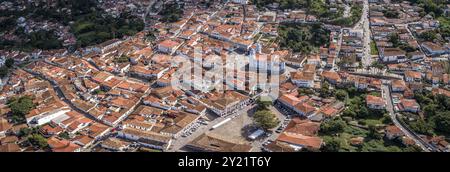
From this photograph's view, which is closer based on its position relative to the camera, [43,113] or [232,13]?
[43,113]

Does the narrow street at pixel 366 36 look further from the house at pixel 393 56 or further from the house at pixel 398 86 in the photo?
the house at pixel 398 86

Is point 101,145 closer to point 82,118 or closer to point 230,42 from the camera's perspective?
point 82,118

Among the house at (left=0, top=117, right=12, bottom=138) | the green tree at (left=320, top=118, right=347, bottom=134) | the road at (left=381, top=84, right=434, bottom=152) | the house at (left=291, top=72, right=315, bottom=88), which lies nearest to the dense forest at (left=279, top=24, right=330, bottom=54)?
the house at (left=291, top=72, right=315, bottom=88)

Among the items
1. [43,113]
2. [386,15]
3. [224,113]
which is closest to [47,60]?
[43,113]

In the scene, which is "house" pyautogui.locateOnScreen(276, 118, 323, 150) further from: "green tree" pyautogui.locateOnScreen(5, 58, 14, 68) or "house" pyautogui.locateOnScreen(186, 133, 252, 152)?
"green tree" pyautogui.locateOnScreen(5, 58, 14, 68)

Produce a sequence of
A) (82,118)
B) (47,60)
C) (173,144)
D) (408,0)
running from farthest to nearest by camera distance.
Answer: (408,0), (47,60), (82,118), (173,144)

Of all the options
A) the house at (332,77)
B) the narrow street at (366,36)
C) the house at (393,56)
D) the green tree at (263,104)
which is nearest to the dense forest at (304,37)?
the narrow street at (366,36)

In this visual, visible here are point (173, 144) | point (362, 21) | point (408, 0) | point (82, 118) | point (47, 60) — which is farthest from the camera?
point (408, 0)
